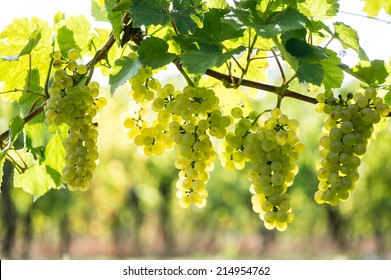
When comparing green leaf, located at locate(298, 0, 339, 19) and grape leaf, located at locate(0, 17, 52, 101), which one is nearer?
green leaf, located at locate(298, 0, 339, 19)

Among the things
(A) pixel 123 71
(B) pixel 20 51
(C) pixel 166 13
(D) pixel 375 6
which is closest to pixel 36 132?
(B) pixel 20 51

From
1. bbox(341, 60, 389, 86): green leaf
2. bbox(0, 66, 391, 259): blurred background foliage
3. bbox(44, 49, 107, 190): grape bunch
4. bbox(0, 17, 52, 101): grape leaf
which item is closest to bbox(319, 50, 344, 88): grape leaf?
bbox(341, 60, 389, 86): green leaf

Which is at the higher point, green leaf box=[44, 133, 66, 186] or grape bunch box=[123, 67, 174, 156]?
grape bunch box=[123, 67, 174, 156]

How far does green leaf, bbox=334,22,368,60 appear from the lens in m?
0.98

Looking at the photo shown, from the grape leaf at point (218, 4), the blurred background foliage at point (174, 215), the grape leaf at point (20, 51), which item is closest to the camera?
the grape leaf at point (218, 4)

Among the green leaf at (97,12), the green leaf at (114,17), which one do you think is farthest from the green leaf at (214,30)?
the green leaf at (97,12)

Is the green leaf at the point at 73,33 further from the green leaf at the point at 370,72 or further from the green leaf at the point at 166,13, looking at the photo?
the green leaf at the point at 370,72

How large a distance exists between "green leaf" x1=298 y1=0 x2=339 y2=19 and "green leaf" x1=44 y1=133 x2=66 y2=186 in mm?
532

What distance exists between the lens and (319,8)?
952 millimetres

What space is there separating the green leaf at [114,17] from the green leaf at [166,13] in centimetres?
3

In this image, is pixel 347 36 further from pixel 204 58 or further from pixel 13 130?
pixel 13 130

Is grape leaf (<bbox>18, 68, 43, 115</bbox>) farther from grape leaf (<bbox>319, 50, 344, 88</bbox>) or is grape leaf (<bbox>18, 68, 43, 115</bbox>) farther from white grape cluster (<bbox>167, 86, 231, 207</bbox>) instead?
grape leaf (<bbox>319, 50, 344, 88</bbox>)

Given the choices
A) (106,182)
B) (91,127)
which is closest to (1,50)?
(91,127)

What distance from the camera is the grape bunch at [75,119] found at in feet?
3.10
